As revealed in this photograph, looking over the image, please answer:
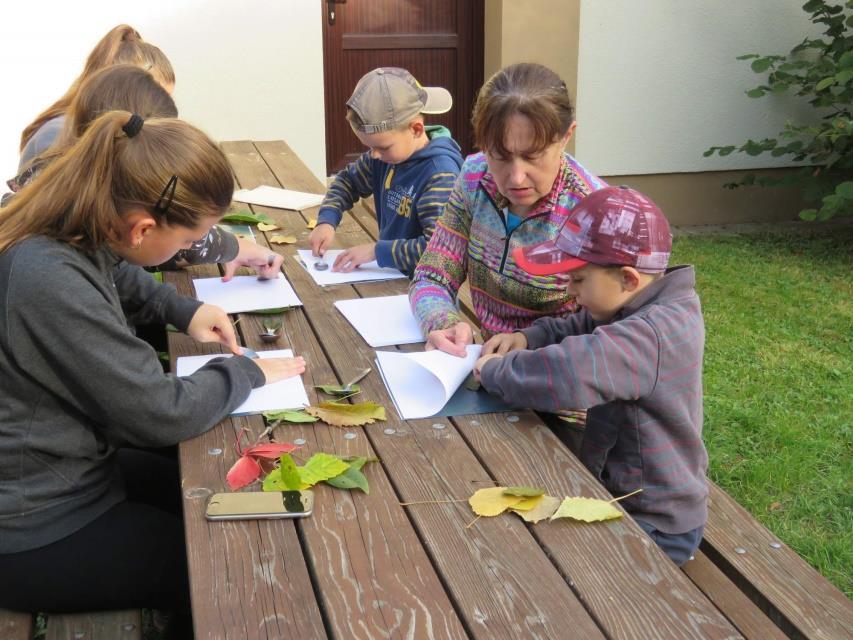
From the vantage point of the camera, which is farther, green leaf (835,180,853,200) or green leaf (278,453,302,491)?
green leaf (835,180,853,200)

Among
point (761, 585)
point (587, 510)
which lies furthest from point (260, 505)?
point (761, 585)

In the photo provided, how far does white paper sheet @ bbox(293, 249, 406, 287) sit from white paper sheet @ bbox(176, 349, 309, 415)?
0.83 m

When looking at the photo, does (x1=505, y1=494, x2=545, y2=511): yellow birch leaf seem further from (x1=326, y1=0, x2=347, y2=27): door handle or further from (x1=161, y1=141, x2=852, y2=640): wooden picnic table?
(x1=326, y1=0, x2=347, y2=27): door handle

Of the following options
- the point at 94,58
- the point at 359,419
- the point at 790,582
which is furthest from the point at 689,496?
the point at 94,58

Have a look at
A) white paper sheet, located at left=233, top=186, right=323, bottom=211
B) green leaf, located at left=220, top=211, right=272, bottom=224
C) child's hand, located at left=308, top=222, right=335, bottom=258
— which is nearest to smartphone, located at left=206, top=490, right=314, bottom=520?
child's hand, located at left=308, top=222, right=335, bottom=258

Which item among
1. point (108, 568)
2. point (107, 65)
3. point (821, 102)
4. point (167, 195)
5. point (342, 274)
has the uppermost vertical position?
point (107, 65)

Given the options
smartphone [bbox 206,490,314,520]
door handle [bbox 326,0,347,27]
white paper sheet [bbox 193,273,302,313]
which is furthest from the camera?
door handle [bbox 326,0,347,27]

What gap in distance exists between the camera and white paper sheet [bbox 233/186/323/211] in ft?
14.0

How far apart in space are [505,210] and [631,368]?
2.64ft

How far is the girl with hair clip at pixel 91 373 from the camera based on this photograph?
1906mm

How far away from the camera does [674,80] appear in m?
7.23

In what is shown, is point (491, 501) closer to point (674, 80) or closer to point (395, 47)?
point (674, 80)

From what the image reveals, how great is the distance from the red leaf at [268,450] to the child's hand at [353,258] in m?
1.40

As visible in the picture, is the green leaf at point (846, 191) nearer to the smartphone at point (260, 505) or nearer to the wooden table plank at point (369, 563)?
the wooden table plank at point (369, 563)
